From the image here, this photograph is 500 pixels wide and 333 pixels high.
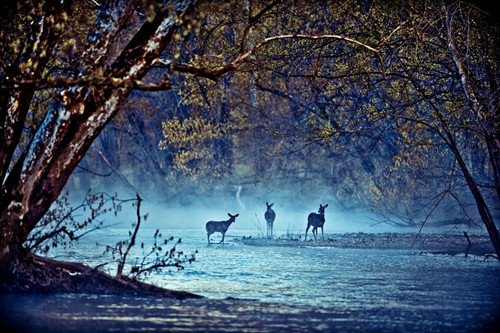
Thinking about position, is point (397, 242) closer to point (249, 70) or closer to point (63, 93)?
point (249, 70)

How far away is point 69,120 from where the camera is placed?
32.7 feet

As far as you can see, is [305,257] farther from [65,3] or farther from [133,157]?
[133,157]

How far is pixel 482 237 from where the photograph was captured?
73.0 ft

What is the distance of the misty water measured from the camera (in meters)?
9.19

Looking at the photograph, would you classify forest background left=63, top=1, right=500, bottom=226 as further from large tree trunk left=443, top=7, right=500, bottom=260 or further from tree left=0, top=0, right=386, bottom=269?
tree left=0, top=0, right=386, bottom=269

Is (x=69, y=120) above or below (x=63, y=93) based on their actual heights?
below

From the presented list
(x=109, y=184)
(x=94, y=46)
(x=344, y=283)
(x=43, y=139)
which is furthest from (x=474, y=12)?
(x=109, y=184)

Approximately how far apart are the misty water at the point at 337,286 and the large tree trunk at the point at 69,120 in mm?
1359

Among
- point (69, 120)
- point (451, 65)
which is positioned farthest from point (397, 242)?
point (69, 120)

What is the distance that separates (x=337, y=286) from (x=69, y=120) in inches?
233

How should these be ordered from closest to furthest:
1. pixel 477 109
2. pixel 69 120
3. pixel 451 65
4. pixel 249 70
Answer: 1. pixel 69 120
2. pixel 477 109
3. pixel 249 70
4. pixel 451 65

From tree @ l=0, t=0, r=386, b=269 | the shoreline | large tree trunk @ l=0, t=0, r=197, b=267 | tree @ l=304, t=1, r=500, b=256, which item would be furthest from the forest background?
large tree trunk @ l=0, t=0, r=197, b=267

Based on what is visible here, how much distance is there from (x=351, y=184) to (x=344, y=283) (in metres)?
21.2

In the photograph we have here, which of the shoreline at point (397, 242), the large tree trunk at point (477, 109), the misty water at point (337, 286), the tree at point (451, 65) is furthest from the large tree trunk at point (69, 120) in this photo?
the shoreline at point (397, 242)
